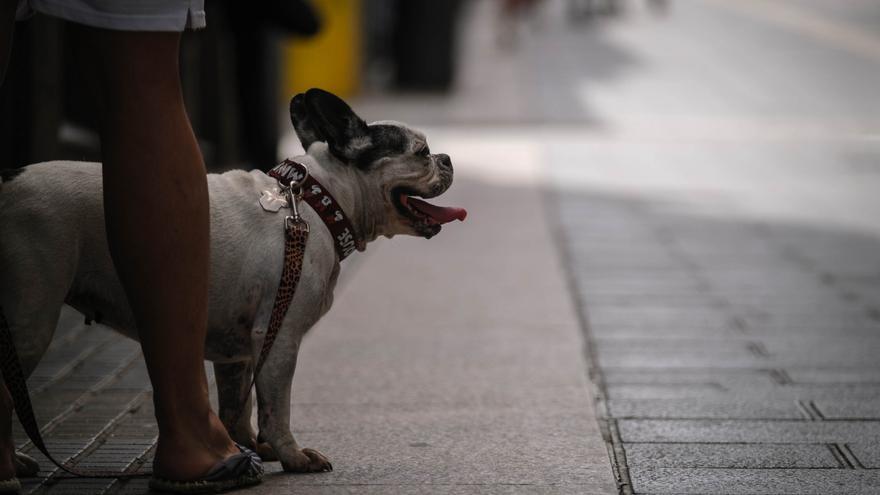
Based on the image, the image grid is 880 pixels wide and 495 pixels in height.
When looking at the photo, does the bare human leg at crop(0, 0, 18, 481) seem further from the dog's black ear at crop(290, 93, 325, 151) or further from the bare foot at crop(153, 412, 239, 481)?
the dog's black ear at crop(290, 93, 325, 151)

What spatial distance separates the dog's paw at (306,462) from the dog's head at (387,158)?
0.52 meters

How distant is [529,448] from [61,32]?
3.58 m

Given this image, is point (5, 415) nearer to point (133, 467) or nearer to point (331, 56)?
point (133, 467)

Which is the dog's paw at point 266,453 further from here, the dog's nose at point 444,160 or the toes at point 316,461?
the dog's nose at point 444,160

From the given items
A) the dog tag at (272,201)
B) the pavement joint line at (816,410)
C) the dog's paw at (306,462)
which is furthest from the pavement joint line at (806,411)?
the dog tag at (272,201)

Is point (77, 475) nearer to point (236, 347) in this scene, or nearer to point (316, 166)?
point (236, 347)

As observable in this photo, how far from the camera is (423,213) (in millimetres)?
3291

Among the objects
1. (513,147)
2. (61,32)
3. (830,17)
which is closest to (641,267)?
(61,32)

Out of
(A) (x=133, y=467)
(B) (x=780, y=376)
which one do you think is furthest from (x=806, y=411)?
(A) (x=133, y=467)

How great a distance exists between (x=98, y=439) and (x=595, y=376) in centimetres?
154

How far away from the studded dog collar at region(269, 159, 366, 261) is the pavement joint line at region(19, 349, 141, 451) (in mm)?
928

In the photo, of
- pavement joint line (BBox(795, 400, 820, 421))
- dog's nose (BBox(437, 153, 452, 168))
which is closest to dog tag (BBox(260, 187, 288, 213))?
dog's nose (BBox(437, 153, 452, 168))

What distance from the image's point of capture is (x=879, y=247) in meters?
7.04

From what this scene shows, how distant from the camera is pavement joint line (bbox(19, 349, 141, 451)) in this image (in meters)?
3.69
